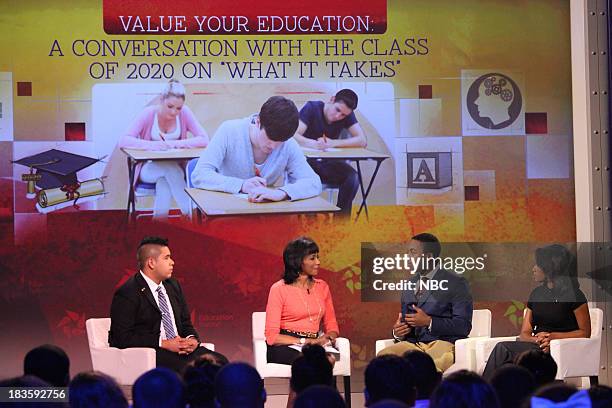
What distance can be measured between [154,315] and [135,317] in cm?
14

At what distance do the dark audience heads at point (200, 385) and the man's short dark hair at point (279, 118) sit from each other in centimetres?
410

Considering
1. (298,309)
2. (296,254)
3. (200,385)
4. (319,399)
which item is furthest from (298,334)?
(319,399)

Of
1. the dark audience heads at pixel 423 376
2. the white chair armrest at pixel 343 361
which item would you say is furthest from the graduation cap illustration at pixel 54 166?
the dark audience heads at pixel 423 376

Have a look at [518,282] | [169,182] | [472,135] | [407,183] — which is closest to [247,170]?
[169,182]

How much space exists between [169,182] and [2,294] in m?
1.67

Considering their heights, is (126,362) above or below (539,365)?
below

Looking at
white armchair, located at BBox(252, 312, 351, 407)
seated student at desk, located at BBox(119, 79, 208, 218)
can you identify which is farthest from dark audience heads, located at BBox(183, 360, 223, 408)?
Answer: seated student at desk, located at BBox(119, 79, 208, 218)

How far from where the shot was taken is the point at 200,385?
4328mm

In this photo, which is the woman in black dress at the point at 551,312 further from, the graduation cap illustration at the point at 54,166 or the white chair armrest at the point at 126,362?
the graduation cap illustration at the point at 54,166

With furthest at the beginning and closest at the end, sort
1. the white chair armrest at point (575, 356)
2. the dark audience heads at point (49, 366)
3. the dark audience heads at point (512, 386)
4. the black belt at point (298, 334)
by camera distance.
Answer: the black belt at point (298, 334), the white chair armrest at point (575, 356), the dark audience heads at point (49, 366), the dark audience heads at point (512, 386)

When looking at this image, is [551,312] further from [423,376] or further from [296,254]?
[423,376]

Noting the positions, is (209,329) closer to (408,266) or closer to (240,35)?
(408,266)

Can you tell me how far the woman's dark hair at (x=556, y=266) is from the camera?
23.7 feet

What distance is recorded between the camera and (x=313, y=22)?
8477 millimetres
